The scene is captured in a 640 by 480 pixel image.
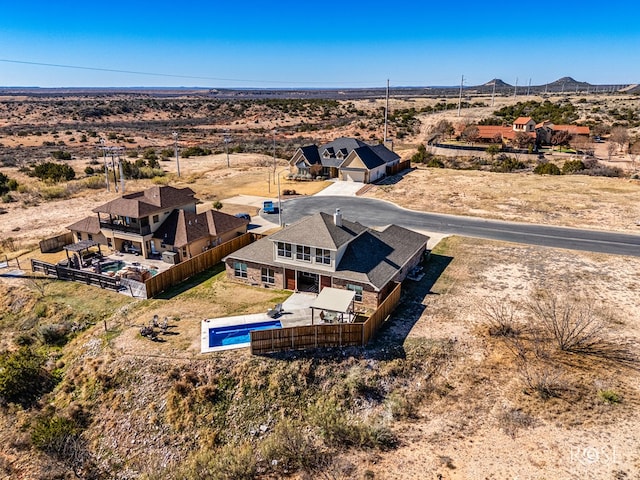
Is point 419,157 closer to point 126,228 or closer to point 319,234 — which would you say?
point 319,234

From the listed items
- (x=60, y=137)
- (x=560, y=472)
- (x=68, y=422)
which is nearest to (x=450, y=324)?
(x=560, y=472)

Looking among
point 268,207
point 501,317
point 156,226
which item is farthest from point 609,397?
point 268,207

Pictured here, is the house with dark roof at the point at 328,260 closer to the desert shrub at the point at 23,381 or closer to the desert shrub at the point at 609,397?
the desert shrub at the point at 609,397

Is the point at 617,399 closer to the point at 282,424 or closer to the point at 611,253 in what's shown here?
the point at 282,424

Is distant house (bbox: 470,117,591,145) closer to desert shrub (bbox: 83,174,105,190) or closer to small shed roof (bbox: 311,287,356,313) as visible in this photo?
desert shrub (bbox: 83,174,105,190)

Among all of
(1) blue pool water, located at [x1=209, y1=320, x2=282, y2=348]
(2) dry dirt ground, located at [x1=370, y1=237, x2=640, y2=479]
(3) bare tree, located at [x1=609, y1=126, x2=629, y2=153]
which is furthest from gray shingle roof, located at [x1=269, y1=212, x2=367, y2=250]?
(3) bare tree, located at [x1=609, y1=126, x2=629, y2=153]

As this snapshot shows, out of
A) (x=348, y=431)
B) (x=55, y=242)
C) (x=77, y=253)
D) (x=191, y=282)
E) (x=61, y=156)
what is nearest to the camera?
(x=348, y=431)

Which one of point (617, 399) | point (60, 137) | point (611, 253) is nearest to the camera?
point (617, 399)
